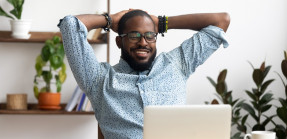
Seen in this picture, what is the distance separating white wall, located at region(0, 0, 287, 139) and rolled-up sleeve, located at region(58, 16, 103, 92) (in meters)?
1.85

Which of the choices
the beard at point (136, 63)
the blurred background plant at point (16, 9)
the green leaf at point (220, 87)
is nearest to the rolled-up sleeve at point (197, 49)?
the beard at point (136, 63)

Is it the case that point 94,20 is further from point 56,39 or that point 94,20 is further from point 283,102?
point 283,102

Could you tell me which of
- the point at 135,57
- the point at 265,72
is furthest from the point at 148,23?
the point at 265,72

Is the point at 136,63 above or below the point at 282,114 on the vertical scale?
above

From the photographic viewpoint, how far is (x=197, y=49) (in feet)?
8.22

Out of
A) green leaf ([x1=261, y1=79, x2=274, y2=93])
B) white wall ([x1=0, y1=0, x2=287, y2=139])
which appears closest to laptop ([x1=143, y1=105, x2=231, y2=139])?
green leaf ([x1=261, y1=79, x2=274, y2=93])

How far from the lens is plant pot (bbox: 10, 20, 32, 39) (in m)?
4.05

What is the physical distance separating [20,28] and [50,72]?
0.37 metres

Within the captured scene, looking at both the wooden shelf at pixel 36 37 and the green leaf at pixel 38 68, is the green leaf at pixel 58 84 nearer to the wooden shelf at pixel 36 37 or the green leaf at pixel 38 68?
the green leaf at pixel 38 68

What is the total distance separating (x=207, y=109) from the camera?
5.91ft

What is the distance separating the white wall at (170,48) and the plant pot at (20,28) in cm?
15

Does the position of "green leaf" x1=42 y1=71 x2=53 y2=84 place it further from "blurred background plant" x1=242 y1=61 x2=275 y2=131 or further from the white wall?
"blurred background plant" x1=242 y1=61 x2=275 y2=131

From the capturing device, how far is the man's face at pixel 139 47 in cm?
239

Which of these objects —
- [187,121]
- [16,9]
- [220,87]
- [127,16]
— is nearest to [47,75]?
[16,9]
